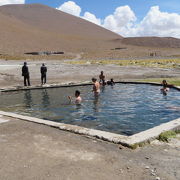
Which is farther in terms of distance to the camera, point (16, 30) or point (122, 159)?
point (16, 30)

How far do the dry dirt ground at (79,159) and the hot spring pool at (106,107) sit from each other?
252cm

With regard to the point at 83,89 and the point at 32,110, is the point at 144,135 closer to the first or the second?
the point at 32,110

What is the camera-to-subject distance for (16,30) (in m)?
139

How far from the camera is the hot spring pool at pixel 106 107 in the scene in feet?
31.9

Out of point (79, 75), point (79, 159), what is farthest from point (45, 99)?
point (79, 75)

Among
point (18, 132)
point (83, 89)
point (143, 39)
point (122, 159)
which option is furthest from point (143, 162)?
point (143, 39)

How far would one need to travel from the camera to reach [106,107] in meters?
12.5

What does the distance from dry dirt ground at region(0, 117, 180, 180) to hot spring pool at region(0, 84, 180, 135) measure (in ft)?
8.25

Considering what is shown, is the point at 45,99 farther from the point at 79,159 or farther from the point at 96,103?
the point at 79,159

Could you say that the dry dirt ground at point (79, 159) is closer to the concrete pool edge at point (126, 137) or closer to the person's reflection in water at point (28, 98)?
the concrete pool edge at point (126, 137)

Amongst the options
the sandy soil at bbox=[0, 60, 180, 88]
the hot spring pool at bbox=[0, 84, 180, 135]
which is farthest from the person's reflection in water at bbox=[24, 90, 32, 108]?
the sandy soil at bbox=[0, 60, 180, 88]

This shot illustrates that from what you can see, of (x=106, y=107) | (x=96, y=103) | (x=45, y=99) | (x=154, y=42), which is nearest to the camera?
(x=106, y=107)

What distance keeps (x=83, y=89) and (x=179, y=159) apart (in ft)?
42.8

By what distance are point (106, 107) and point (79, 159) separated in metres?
7.13
